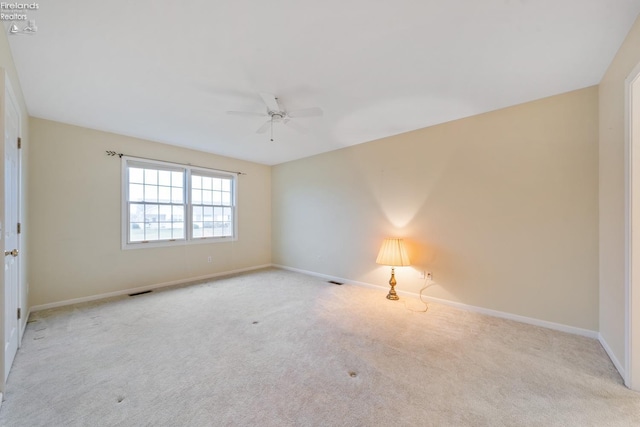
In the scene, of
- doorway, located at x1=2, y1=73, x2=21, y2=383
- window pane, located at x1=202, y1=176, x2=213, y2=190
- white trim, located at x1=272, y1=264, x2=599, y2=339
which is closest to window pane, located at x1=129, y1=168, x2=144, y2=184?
window pane, located at x1=202, y1=176, x2=213, y2=190

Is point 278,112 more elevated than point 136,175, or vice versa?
point 278,112

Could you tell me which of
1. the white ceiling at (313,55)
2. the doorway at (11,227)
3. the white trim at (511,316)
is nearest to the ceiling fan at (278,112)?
the white ceiling at (313,55)

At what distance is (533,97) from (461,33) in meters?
1.68

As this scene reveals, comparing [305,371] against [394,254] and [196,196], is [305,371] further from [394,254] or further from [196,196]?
[196,196]

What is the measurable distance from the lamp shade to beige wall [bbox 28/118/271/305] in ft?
12.0

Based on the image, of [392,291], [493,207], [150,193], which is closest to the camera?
[493,207]

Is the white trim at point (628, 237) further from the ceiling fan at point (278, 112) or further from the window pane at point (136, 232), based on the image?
the window pane at point (136, 232)

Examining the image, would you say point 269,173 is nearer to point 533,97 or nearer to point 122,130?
point 122,130

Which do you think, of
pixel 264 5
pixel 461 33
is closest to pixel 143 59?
pixel 264 5

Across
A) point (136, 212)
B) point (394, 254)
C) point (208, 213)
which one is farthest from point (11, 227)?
point (394, 254)

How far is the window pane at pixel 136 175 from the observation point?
4.17 m

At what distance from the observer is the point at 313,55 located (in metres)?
2.13

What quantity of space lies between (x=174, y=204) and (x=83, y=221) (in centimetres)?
128

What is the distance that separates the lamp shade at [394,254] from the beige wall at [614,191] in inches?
76.8
